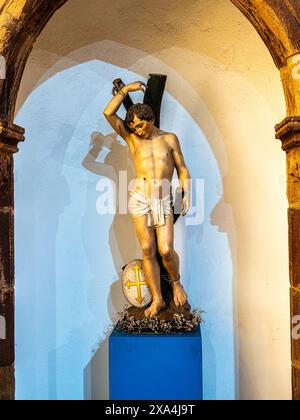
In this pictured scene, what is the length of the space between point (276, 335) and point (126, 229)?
54.6 inches

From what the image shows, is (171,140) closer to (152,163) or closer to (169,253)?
(152,163)

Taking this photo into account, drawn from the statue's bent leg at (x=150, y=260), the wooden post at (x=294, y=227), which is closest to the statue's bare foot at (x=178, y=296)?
the statue's bent leg at (x=150, y=260)

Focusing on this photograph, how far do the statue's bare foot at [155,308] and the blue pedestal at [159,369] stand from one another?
0.60 ft

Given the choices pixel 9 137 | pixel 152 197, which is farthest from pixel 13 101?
pixel 152 197

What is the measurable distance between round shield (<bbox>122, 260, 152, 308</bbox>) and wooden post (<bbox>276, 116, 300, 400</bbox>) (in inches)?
36.0

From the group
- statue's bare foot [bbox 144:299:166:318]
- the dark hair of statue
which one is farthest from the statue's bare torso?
statue's bare foot [bbox 144:299:166:318]

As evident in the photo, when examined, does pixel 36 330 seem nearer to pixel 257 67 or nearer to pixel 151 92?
pixel 151 92

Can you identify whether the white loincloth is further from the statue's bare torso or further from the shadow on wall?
the shadow on wall

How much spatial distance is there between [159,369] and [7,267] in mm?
1078

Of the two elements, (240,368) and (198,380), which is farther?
(240,368)

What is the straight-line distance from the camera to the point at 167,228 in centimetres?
298

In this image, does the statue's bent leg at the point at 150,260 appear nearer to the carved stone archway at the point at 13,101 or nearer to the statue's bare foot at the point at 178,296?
the statue's bare foot at the point at 178,296

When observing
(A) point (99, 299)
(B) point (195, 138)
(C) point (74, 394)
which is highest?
(B) point (195, 138)

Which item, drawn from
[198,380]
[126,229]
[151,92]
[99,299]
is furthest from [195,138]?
[198,380]
